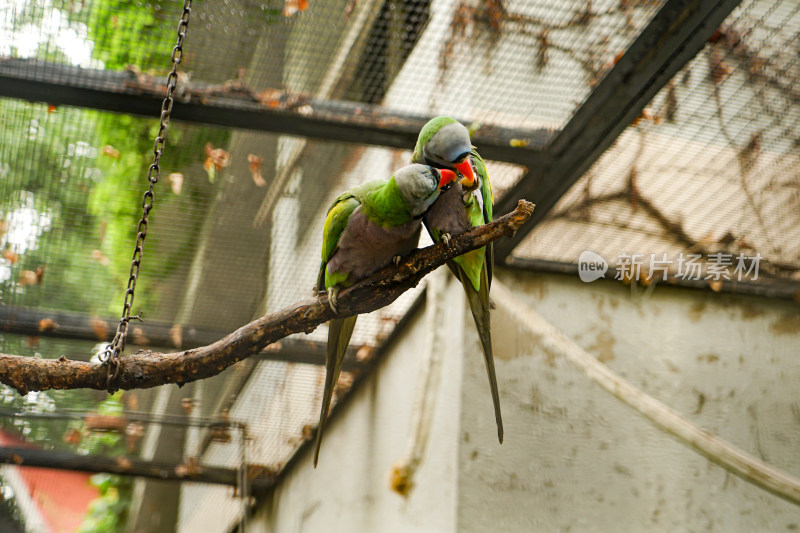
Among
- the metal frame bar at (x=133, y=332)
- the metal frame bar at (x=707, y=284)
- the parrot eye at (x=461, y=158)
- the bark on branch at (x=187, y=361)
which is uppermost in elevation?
the metal frame bar at (x=707, y=284)

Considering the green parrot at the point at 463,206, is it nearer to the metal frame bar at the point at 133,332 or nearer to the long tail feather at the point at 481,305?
the long tail feather at the point at 481,305

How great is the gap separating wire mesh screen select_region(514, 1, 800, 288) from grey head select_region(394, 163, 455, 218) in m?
1.07

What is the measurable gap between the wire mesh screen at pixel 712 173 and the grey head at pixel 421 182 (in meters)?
1.07

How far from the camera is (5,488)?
17.5 feet

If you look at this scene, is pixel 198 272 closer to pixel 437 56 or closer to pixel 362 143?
pixel 362 143

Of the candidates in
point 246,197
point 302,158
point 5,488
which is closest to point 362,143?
point 302,158

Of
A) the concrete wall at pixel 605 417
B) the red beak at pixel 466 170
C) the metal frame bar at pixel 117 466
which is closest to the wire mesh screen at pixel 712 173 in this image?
the concrete wall at pixel 605 417

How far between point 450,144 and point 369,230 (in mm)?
311

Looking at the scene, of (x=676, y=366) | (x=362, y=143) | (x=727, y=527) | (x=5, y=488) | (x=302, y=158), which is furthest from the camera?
(x=5, y=488)

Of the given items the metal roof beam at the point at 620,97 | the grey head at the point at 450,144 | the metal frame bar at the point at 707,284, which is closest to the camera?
the grey head at the point at 450,144

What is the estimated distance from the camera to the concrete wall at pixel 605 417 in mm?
2621

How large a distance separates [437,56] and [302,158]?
86cm

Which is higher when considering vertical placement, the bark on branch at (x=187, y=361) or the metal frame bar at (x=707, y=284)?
the metal frame bar at (x=707, y=284)

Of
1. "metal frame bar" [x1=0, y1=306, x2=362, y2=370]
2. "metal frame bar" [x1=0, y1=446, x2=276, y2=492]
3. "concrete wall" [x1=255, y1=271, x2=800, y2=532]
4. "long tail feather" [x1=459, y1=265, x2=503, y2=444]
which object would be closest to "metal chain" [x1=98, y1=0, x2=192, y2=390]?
"long tail feather" [x1=459, y1=265, x2=503, y2=444]
